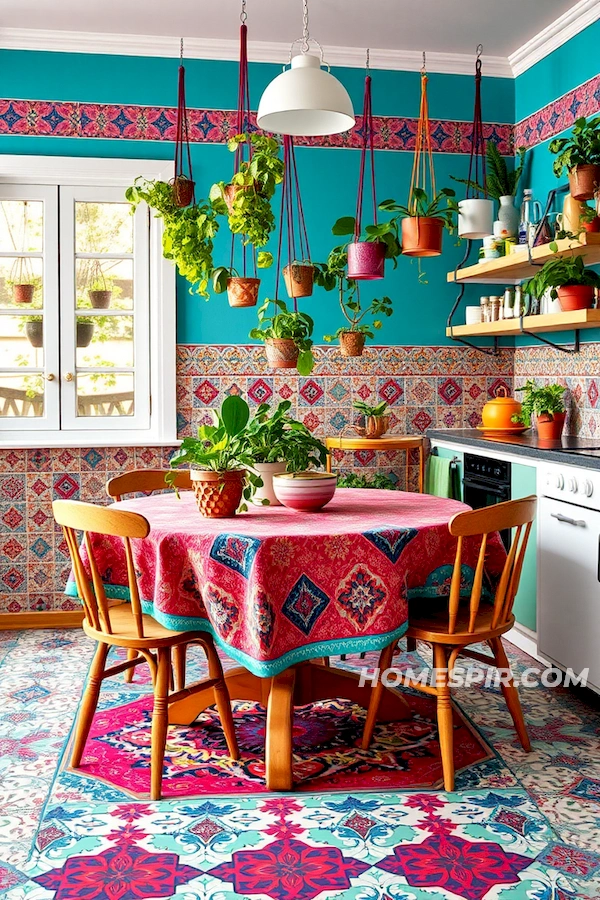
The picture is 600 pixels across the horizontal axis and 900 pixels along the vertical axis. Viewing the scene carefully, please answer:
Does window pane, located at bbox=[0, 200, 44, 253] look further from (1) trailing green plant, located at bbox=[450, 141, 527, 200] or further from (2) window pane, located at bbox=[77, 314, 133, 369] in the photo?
(1) trailing green plant, located at bbox=[450, 141, 527, 200]

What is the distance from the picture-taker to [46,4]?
15.1 feet

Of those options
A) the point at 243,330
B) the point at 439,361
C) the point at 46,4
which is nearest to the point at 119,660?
the point at 243,330

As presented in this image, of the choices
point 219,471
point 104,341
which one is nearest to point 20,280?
point 104,341

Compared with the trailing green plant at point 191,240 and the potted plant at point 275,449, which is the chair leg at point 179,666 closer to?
the potted plant at point 275,449

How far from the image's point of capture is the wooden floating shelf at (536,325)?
405 cm

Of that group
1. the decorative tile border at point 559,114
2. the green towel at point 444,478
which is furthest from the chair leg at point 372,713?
the decorative tile border at point 559,114

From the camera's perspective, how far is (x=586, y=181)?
4.01 metres

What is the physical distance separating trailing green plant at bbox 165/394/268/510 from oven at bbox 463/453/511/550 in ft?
4.93

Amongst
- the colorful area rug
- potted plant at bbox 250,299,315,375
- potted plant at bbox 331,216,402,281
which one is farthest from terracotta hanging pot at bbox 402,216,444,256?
the colorful area rug

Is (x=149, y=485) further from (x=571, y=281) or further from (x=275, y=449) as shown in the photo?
(x=571, y=281)

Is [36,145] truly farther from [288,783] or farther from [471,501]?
[288,783]

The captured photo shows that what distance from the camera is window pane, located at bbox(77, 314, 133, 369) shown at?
17.0 ft

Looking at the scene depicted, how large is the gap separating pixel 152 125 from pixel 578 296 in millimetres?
2530

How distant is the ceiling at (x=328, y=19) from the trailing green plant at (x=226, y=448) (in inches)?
91.9
